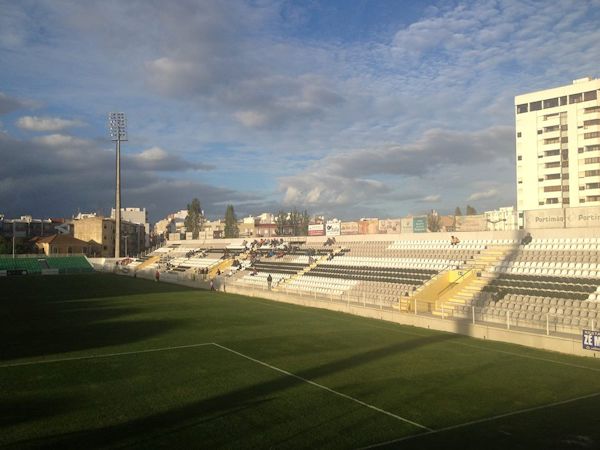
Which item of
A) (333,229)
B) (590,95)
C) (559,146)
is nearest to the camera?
(333,229)

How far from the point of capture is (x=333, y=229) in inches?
1858

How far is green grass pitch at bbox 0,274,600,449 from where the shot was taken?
29.1ft

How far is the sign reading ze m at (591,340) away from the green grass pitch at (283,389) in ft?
2.63

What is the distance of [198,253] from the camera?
63062 millimetres

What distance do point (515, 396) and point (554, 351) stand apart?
6.73 m

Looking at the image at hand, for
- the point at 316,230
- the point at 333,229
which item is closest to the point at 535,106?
the point at 316,230

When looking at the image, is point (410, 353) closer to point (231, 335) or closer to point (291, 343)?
point (291, 343)

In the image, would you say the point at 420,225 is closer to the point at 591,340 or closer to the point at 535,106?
the point at 591,340

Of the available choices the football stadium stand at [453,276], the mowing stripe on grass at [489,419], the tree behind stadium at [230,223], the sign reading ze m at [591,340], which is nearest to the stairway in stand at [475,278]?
the football stadium stand at [453,276]

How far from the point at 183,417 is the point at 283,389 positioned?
289cm

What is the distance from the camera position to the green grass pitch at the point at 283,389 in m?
8.86

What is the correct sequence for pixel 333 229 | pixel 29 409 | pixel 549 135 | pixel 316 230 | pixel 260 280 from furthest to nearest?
pixel 549 135 < pixel 316 230 < pixel 333 229 < pixel 260 280 < pixel 29 409

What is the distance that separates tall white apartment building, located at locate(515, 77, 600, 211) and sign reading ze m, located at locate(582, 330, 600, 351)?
6297 cm

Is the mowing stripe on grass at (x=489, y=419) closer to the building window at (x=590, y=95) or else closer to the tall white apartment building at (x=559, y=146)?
the tall white apartment building at (x=559, y=146)
